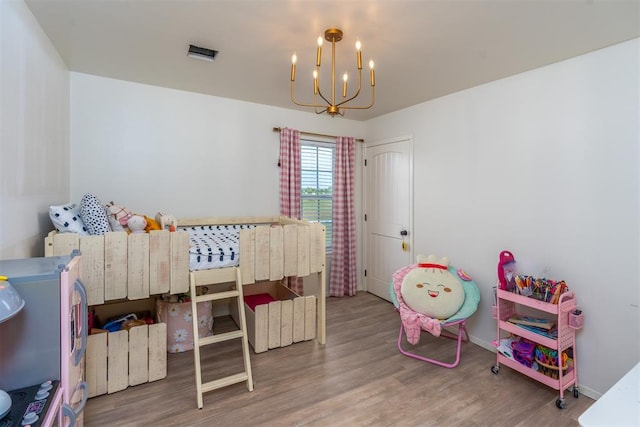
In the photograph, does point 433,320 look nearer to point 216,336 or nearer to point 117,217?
point 216,336

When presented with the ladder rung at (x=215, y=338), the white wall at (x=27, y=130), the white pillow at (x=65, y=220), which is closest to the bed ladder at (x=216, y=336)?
the ladder rung at (x=215, y=338)

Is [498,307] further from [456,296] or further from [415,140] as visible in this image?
[415,140]

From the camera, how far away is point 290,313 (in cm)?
280

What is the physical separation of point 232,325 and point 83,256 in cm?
167

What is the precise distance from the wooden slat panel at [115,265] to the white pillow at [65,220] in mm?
204

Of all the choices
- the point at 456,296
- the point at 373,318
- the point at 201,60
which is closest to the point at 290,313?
the point at 373,318

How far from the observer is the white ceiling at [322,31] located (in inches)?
68.0

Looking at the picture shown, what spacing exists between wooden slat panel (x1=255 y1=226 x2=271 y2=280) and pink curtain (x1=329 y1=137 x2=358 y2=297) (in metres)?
1.68

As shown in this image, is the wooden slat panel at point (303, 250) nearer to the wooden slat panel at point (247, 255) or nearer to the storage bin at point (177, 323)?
the wooden slat panel at point (247, 255)

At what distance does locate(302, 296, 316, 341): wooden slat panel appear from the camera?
287 cm

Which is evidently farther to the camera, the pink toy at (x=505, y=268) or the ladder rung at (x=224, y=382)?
the pink toy at (x=505, y=268)

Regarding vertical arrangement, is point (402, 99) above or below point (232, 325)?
above

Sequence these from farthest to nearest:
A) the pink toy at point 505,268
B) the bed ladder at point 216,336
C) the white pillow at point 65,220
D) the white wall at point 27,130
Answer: the pink toy at point 505,268 → the bed ladder at point 216,336 → the white pillow at point 65,220 → the white wall at point 27,130

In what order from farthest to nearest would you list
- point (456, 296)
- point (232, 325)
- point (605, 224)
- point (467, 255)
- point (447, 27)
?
point (232, 325) < point (467, 255) < point (456, 296) < point (605, 224) < point (447, 27)
